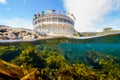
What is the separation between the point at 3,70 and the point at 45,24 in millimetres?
42820

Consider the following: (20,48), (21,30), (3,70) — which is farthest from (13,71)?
(20,48)

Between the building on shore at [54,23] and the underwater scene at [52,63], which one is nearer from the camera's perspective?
the underwater scene at [52,63]

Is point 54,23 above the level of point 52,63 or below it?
above

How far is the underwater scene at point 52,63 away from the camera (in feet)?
13.3

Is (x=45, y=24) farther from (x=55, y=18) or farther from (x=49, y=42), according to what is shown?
(x=49, y=42)

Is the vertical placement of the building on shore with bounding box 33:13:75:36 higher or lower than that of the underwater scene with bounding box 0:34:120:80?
higher

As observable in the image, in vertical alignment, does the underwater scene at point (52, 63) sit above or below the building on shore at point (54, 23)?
below

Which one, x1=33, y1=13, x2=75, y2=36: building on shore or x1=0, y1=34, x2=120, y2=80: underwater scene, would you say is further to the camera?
x1=33, y1=13, x2=75, y2=36: building on shore

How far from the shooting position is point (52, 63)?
13180 mm

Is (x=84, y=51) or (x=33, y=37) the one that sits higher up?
(x=33, y=37)

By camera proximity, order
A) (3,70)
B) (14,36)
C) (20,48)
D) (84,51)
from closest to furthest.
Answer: (3,70) < (14,36) < (20,48) < (84,51)

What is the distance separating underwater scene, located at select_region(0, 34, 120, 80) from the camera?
4.07 m

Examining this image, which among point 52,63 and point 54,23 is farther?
point 54,23

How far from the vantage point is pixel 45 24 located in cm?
4603
